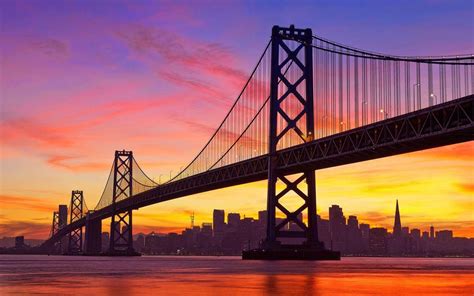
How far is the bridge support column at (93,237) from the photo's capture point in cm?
13712

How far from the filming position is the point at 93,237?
140000 millimetres

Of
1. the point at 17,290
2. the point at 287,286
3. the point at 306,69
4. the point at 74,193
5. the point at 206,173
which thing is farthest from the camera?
the point at 74,193

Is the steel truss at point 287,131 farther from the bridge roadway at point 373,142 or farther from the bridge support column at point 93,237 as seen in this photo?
the bridge support column at point 93,237

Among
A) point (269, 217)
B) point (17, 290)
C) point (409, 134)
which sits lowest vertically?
point (17, 290)

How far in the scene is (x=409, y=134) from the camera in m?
50.9

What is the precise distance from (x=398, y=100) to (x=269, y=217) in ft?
60.4

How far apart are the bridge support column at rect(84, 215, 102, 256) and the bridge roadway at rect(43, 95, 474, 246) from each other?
60.7m

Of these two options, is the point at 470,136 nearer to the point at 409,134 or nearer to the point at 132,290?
the point at 409,134

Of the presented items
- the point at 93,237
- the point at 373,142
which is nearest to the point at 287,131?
the point at 373,142

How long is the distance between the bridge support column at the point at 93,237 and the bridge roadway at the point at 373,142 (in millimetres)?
60704

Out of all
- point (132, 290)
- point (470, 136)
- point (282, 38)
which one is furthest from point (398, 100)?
point (132, 290)

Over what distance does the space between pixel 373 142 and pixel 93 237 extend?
93564 millimetres

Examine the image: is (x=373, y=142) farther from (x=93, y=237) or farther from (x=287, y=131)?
(x=93, y=237)

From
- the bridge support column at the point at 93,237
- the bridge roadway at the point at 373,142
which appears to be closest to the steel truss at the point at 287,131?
the bridge roadway at the point at 373,142
